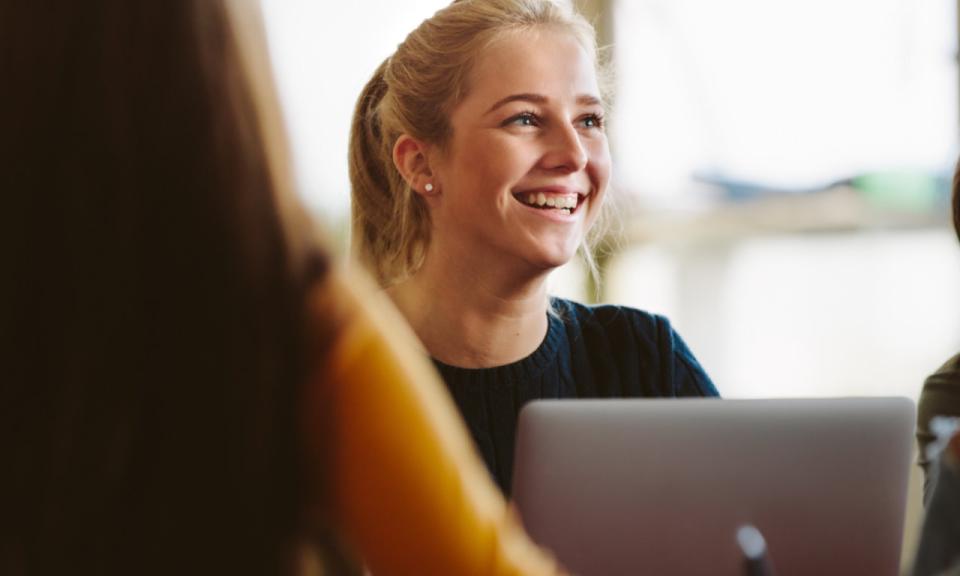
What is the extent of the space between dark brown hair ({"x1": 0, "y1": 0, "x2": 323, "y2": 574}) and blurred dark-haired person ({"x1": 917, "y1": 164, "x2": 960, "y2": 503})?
1400 mm

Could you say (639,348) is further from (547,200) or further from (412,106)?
(412,106)

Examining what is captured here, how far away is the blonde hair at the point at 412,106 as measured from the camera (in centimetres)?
178

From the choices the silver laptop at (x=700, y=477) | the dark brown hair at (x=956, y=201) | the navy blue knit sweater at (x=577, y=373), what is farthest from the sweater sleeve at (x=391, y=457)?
the dark brown hair at (x=956, y=201)

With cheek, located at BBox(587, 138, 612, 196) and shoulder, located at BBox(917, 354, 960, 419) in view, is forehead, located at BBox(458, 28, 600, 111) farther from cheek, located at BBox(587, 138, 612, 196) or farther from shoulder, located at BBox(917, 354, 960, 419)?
shoulder, located at BBox(917, 354, 960, 419)

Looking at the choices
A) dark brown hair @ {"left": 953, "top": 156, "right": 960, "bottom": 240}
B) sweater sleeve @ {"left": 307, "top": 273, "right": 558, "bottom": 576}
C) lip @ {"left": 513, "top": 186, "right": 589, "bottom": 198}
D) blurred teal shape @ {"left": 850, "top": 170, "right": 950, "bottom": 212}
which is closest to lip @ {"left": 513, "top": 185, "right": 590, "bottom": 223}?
lip @ {"left": 513, "top": 186, "right": 589, "bottom": 198}

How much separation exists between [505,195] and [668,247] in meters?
2.04

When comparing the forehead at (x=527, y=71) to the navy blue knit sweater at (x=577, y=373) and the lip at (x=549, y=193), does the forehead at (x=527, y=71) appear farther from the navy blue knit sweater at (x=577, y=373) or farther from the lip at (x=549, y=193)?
the navy blue knit sweater at (x=577, y=373)

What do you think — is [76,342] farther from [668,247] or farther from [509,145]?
[668,247]

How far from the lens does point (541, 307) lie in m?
1.81

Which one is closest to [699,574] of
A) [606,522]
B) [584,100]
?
[606,522]

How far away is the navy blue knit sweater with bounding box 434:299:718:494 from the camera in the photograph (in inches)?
65.6

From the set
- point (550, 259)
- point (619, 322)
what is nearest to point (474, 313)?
point (550, 259)

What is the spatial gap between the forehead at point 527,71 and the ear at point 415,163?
0.11m

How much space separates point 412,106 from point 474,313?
1.23 feet
